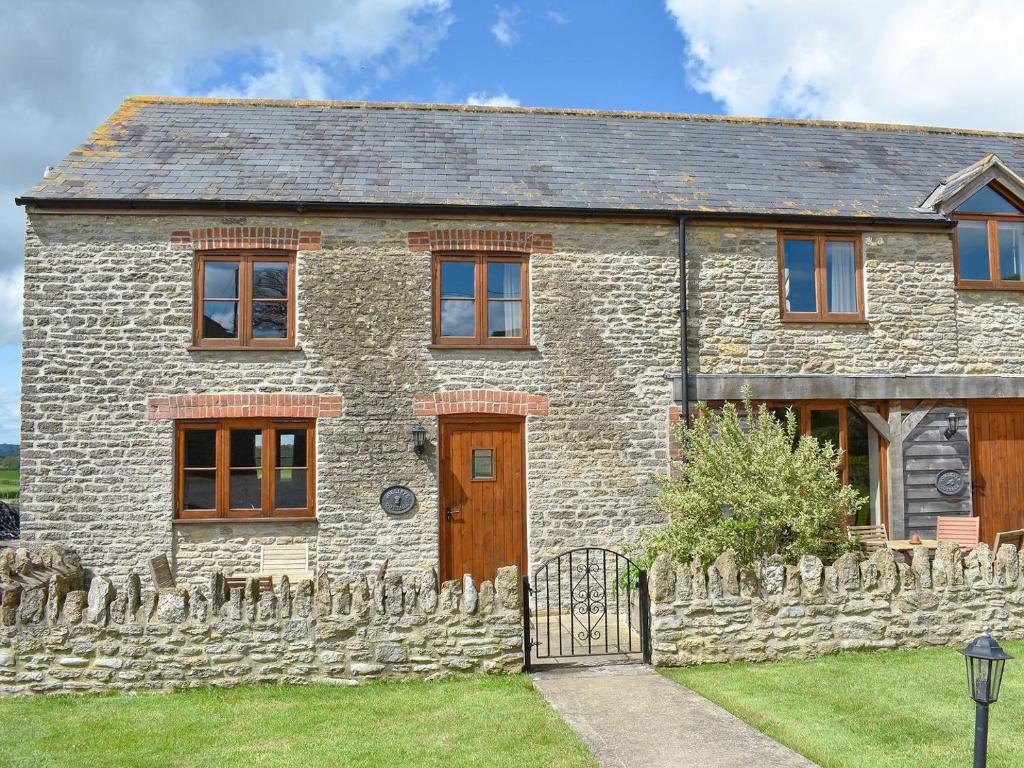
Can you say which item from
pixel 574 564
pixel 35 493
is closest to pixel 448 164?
pixel 574 564

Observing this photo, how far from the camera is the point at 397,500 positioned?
36.1 feet

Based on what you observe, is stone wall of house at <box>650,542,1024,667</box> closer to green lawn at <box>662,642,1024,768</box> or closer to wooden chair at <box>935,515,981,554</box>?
green lawn at <box>662,642,1024,768</box>

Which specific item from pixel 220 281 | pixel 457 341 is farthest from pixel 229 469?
pixel 457 341

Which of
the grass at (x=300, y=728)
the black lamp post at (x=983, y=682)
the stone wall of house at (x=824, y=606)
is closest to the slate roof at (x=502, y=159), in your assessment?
the stone wall of house at (x=824, y=606)

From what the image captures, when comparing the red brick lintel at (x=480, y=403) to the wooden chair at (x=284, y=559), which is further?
the red brick lintel at (x=480, y=403)

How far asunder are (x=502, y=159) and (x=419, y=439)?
4854 millimetres

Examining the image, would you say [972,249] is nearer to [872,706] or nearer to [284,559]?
[872,706]

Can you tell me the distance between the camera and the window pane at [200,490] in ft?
35.9

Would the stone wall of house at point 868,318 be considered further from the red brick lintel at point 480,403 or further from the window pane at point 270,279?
the window pane at point 270,279

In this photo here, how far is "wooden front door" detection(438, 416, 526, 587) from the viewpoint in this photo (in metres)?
11.3

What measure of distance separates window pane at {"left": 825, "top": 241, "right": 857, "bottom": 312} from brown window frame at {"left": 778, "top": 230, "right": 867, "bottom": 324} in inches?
1.8

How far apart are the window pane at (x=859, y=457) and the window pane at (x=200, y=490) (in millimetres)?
9195

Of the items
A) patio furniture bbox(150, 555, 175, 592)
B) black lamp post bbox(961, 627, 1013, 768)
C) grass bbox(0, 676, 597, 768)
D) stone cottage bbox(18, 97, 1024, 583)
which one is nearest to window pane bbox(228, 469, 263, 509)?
stone cottage bbox(18, 97, 1024, 583)

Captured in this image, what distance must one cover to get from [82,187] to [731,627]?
10.1 m
